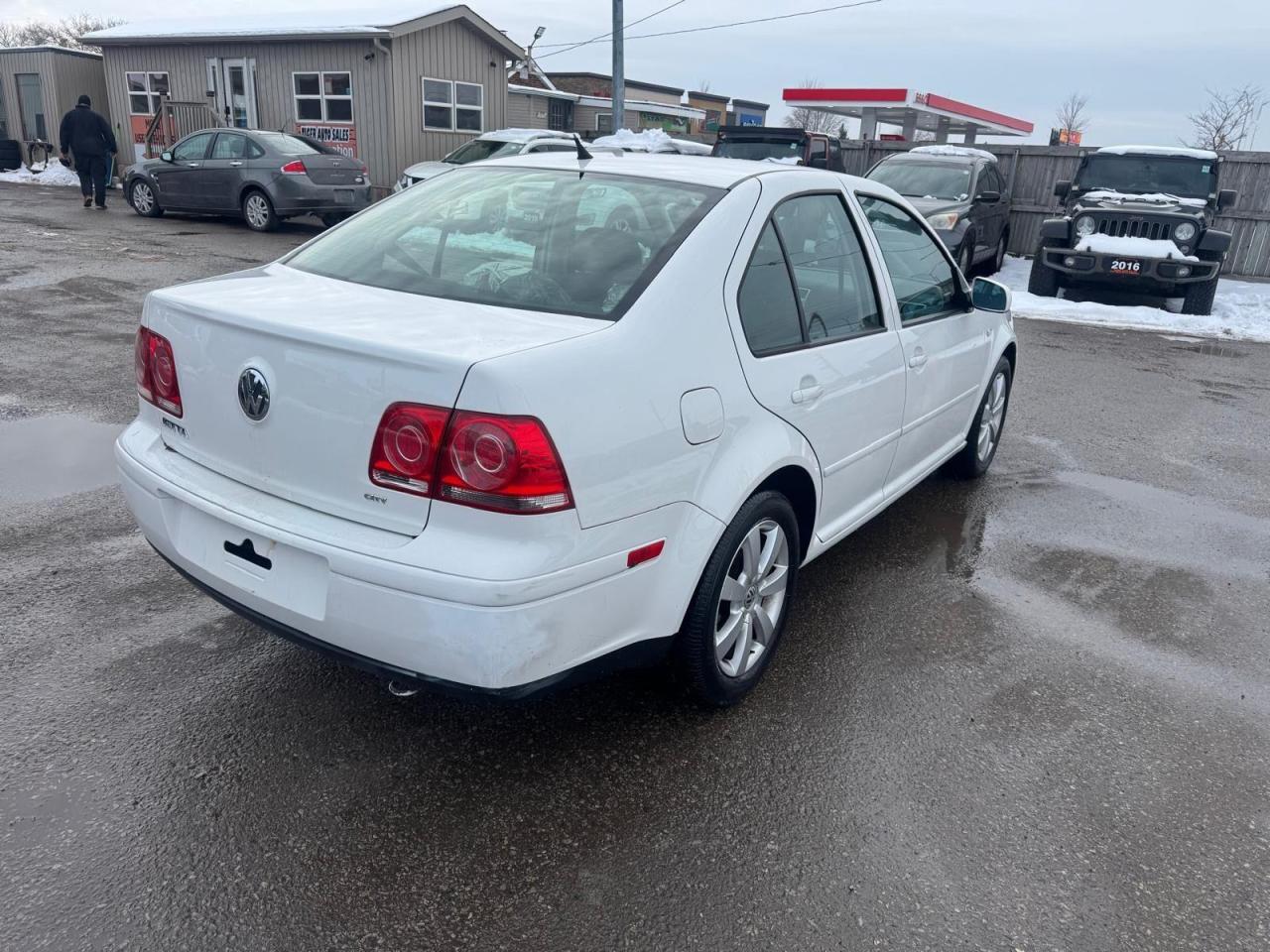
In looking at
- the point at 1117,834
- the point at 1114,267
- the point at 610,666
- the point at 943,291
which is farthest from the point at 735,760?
the point at 1114,267

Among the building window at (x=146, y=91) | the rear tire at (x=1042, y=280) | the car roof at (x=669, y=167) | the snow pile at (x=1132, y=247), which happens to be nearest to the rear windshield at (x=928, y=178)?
the rear tire at (x=1042, y=280)

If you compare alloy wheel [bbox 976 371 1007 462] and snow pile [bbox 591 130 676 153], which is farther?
snow pile [bbox 591 130 676 153]

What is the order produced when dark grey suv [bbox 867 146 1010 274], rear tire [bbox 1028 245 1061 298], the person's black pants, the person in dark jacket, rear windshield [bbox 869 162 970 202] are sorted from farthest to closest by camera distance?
the person's black pants
the person in dark jacket
rear windshield [bbox 869 162 970 202]
rear tire [bbox 1028 245 1061 298]
dark grey suv [bbox 867 146 1010 274]

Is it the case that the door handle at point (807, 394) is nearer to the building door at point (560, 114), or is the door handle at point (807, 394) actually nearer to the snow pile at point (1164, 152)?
the snow pile at point (1164, 152)

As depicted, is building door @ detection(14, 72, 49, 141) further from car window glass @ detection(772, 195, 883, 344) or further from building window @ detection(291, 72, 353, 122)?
car window glass @ detection(772, 195, 883, 344)

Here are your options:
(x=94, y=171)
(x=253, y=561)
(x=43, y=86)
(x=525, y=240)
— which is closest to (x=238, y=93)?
(x=94, y=171)

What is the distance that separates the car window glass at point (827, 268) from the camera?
129 inches

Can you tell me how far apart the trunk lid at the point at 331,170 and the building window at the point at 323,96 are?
5612mm

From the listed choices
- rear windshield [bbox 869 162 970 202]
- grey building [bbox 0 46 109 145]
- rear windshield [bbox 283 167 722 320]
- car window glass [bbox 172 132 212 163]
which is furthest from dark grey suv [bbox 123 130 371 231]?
rear windshield [bbox 283 167 722 320]

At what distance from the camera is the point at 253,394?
251 cm

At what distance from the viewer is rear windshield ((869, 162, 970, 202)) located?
13320 mm

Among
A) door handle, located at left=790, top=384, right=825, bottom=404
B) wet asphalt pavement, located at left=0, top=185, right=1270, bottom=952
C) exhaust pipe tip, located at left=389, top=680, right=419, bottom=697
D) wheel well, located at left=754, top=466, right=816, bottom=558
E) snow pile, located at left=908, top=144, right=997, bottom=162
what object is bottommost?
wet asphalt pavement, located at left=0, top=185, right=1270, bottom=952

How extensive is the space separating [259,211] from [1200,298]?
13438 mm

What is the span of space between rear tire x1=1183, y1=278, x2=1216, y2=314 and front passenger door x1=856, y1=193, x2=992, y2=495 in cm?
880
